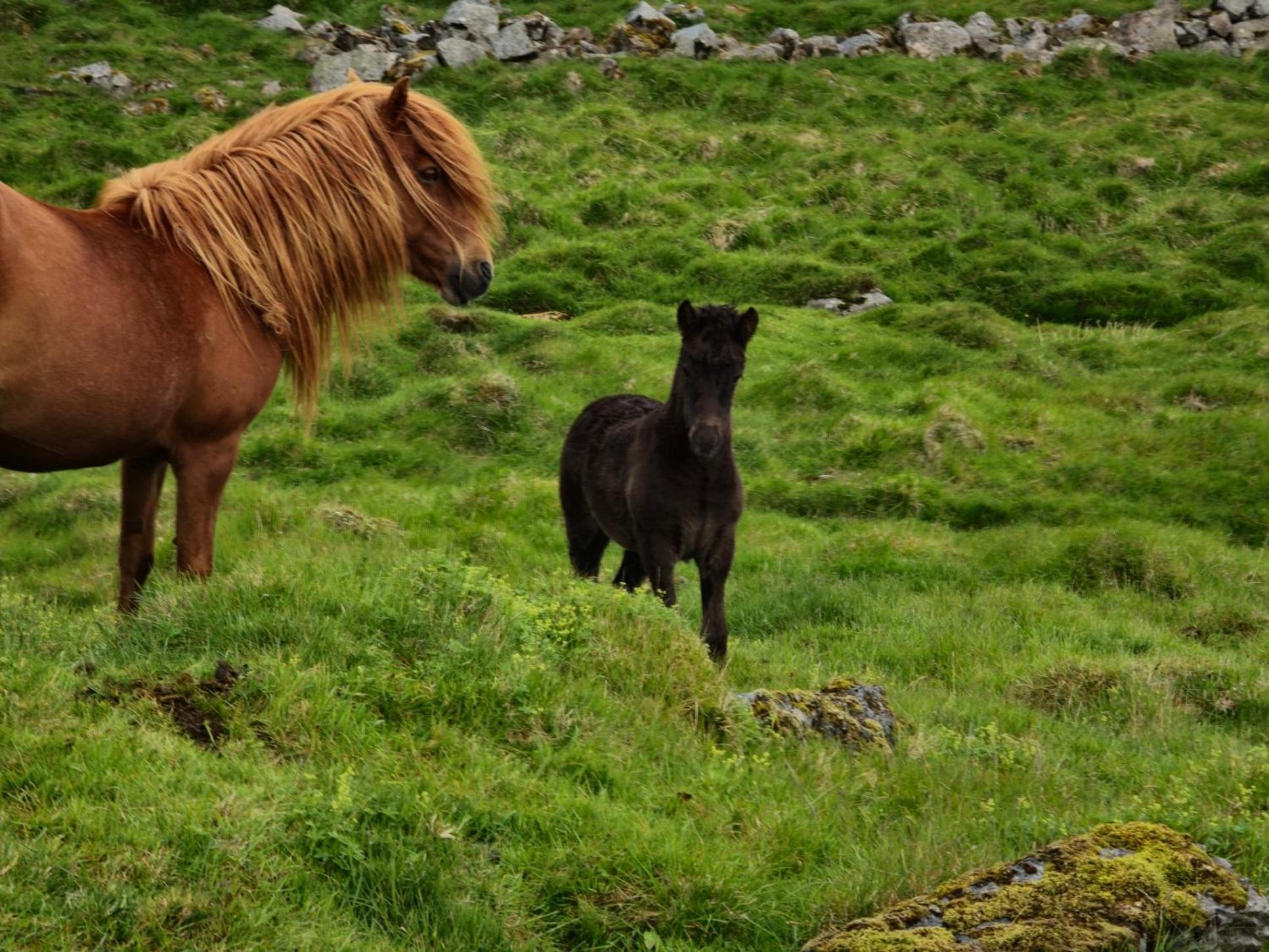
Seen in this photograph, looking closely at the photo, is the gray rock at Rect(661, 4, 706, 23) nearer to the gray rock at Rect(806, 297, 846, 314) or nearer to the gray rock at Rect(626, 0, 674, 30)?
the gray rock at Rect(626, 0, 674, 30)

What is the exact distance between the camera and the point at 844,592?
10.9 m

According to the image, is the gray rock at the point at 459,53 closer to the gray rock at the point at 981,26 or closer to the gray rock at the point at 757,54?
the gray rock at the point at 757,54

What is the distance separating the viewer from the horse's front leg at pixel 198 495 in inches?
264

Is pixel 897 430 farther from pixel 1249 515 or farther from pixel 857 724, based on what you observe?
pixel 857 724

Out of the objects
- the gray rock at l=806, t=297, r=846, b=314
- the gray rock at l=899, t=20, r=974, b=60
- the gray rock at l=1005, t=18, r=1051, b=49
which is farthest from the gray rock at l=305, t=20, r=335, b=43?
the gray rock at l=1005, t=18, r=1051, b=49

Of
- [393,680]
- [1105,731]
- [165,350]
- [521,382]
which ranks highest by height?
[165,350]

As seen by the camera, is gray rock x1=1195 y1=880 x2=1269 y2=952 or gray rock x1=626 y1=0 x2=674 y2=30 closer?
gray rock x1=1195 y1=880 x2=1269 y2=952

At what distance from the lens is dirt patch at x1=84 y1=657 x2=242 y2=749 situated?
495cm

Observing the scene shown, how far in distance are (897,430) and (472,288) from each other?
776cm

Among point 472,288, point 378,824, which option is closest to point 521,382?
point 472,288

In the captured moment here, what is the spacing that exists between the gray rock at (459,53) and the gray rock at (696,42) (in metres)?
4.12

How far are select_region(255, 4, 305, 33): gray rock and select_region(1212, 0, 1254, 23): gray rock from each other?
20548mm

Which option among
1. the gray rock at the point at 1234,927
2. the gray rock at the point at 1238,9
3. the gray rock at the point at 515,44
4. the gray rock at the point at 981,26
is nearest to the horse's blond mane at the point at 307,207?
the gray rock at the point at 1234,927

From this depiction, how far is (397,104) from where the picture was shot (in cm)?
759
